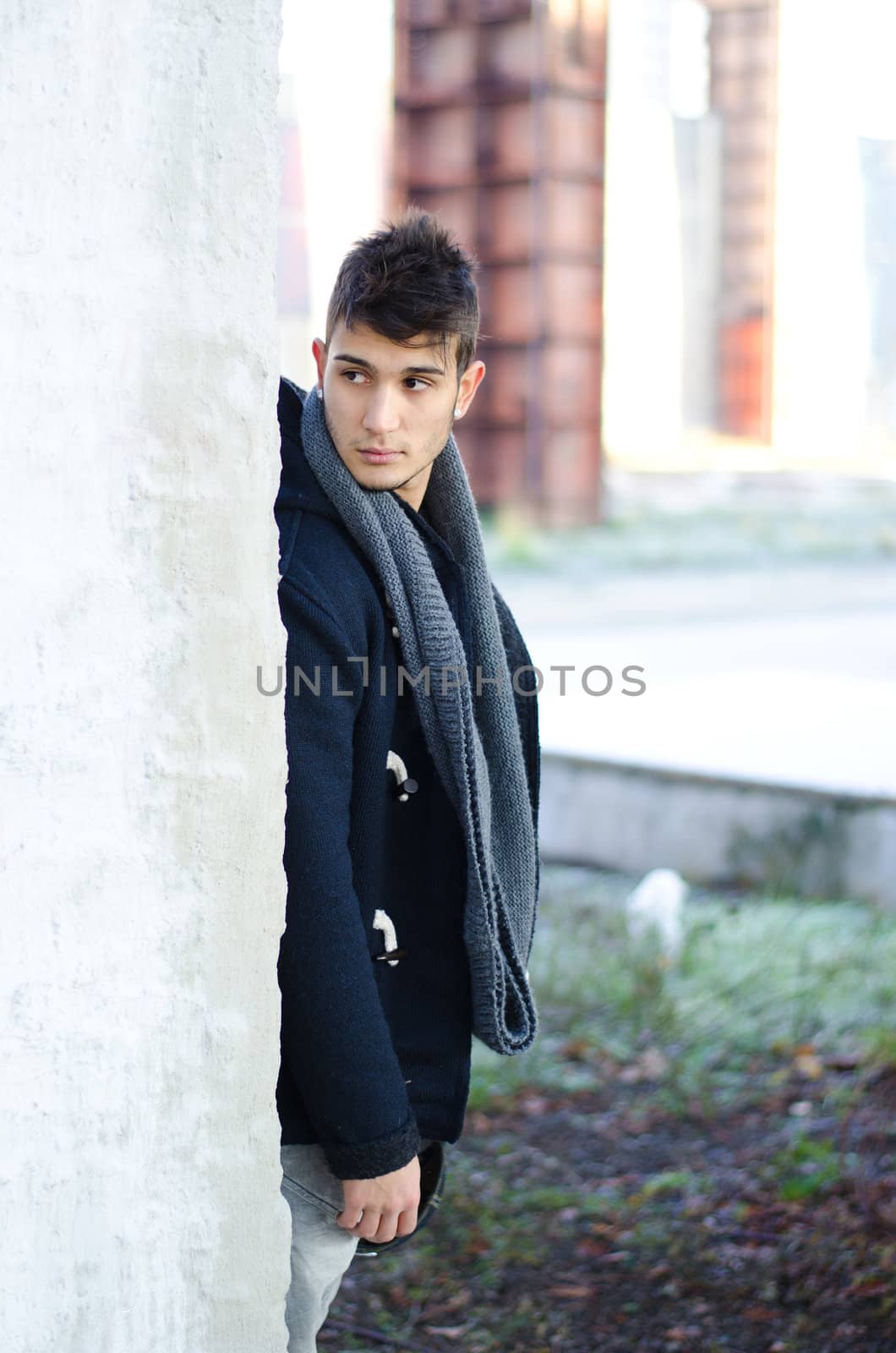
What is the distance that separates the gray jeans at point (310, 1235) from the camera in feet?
5.87

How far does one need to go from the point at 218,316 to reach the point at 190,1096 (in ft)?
2.50

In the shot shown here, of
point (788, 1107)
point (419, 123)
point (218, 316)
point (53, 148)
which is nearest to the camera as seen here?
point (53, 148)

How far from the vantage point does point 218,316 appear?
147 cm

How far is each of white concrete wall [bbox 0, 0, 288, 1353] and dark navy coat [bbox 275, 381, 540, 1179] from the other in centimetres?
7

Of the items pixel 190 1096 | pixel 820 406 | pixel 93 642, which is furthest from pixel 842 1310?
pixel 820 406

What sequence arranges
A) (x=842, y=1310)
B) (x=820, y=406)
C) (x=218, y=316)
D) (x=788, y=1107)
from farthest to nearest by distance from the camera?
(x=820, y=406), (x=788, y=1107), (x=842, y=1310), (x=218, y=316)

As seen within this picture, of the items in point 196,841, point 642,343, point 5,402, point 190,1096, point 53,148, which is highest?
point 642,343

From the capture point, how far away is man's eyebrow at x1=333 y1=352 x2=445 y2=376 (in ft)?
5.89

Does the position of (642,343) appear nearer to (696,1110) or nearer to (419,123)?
(419,123)

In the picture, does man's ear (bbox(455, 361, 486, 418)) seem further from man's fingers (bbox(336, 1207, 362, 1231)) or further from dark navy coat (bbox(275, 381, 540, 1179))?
man's fingers (bbox(336, 1207, 362, 1231))

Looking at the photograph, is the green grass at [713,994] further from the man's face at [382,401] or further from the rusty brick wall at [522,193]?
the rusty brick wall at [522,193]

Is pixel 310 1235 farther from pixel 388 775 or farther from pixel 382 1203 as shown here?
pixel 388 775

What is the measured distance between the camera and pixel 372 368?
179 cm

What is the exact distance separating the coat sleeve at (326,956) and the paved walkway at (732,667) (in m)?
3.54
